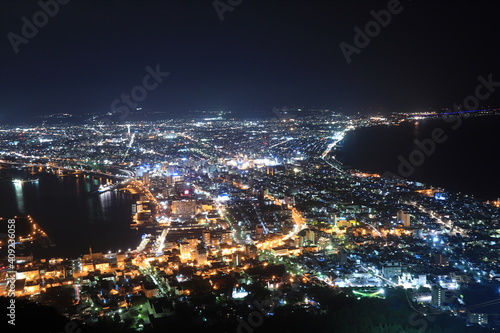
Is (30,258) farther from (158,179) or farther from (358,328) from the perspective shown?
(158,179)

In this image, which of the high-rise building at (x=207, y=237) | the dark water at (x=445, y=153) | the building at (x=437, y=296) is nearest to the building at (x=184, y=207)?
the high-rise building at (x=207, y=237)

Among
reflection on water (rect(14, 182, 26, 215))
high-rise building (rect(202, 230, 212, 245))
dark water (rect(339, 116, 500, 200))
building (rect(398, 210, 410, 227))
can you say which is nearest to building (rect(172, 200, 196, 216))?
high-rise building (rect(202, 230, 212, 245))

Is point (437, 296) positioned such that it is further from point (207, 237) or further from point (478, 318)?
point (207, 237)

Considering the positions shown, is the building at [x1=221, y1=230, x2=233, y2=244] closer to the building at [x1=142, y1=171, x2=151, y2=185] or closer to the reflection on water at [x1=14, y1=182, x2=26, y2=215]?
the reflection on water at [x1=14, y1=182, x2=26, y2=215]

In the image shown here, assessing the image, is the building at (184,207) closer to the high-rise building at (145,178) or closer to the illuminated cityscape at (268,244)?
the illuminated cityscape at (268,244)

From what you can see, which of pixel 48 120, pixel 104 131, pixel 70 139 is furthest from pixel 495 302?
pixel 48 120

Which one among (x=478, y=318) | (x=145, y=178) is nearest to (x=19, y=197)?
(x=145, y=178)
